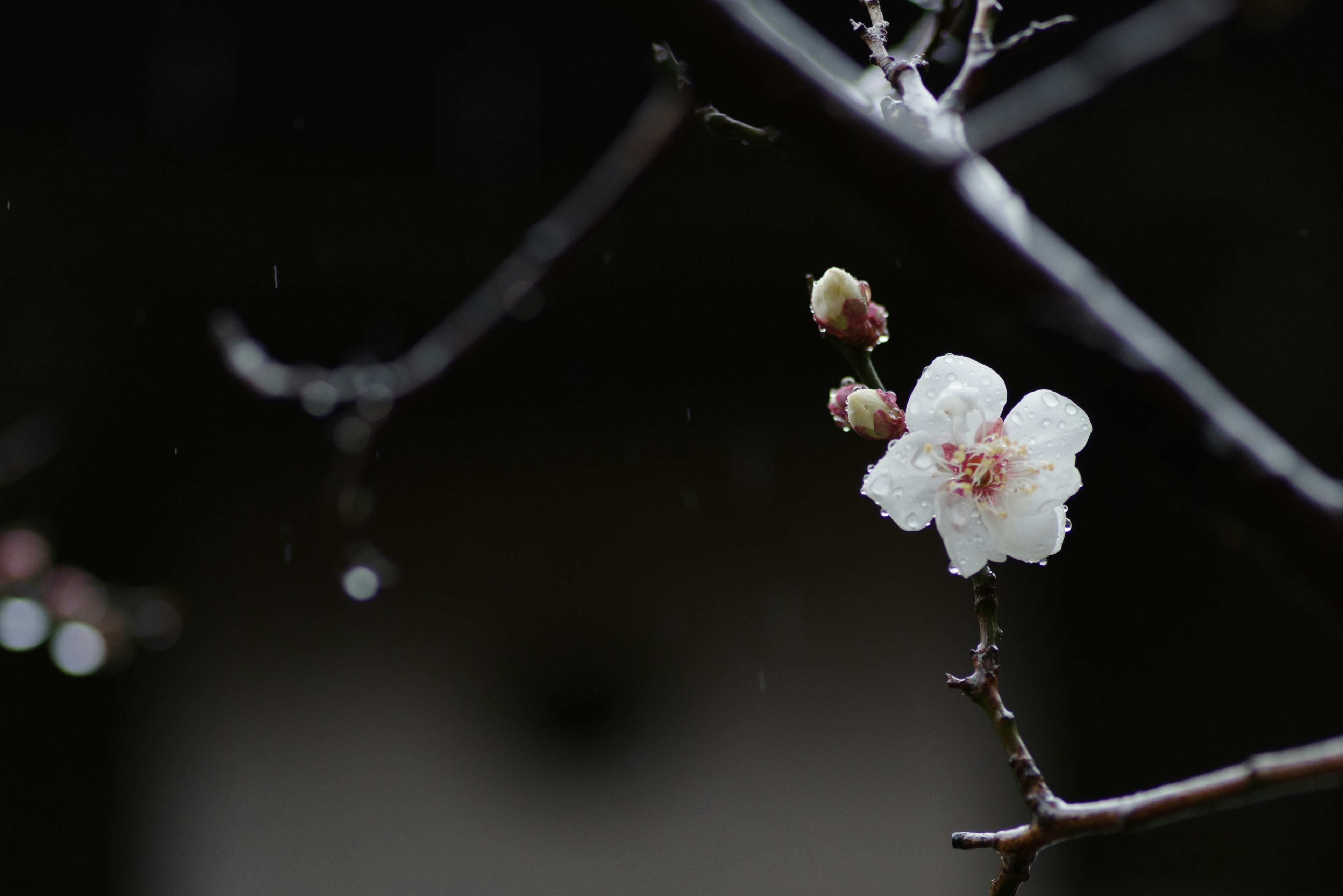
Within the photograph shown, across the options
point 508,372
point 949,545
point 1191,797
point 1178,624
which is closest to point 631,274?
point 508,372

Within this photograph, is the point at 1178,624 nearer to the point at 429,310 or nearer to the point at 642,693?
the point at 642,693

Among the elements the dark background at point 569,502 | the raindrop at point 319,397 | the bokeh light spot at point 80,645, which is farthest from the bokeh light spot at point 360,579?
the dark background at point 569,502

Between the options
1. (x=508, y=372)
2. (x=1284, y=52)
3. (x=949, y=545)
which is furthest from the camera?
(x=508, y=372)

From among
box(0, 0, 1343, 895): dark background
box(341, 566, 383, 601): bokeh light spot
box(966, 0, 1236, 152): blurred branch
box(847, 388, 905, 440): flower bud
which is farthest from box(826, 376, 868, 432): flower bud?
box(0, 0, 1343, 895): dark background

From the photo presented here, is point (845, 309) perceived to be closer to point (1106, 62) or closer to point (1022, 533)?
point (1022, 533)

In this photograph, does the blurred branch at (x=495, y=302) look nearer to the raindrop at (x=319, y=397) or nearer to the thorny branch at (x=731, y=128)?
the raindrop at (x=319, y=397)

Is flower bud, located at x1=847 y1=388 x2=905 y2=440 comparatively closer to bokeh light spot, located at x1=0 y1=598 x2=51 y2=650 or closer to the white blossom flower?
the white blossom flower
